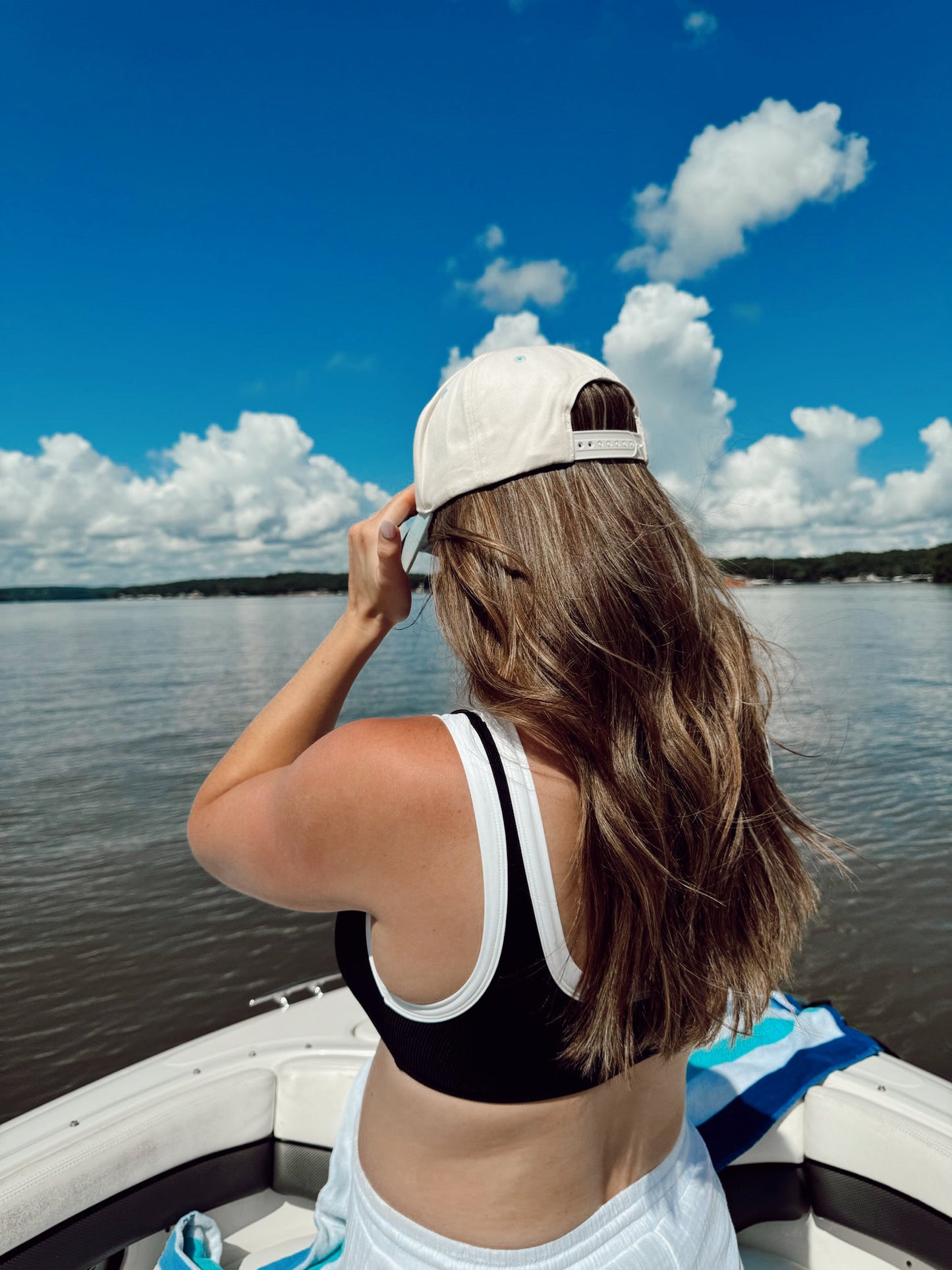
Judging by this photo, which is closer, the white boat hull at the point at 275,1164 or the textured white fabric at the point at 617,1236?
the textured white fabric at the point at 617,1236

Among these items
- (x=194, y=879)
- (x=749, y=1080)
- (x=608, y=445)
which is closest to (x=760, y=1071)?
(x=749, y=1080)

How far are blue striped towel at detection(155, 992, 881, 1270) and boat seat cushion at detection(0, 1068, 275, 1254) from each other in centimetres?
22

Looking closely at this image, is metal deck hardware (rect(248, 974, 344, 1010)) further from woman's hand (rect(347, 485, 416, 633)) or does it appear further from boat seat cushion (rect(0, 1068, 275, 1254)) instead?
woman's hand (rect(347, 485, 416, 633))

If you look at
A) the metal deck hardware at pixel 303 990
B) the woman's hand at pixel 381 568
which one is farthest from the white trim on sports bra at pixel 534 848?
the metal deck hardware at pixel 303 990

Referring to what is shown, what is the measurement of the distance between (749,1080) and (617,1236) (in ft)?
4.87

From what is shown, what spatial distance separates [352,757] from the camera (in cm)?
112

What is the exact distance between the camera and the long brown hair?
3.99 feet

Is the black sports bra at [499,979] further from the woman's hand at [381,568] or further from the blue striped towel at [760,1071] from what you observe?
the blue striped towel at [760,1071]

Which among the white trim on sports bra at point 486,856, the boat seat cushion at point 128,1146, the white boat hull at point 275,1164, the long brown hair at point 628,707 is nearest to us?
the white trim on sports bra at point 486,856

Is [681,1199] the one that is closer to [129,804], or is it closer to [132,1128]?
[132,1128]

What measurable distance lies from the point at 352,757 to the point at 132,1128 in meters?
2.11

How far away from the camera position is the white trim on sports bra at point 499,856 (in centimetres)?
110

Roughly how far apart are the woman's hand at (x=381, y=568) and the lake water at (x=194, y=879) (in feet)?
0.23

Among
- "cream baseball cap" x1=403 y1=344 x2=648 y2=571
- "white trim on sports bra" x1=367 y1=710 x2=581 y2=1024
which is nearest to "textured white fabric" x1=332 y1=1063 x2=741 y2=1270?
"white trim on sports bra" x1=367 y1=710 x2=581 y2=1024
